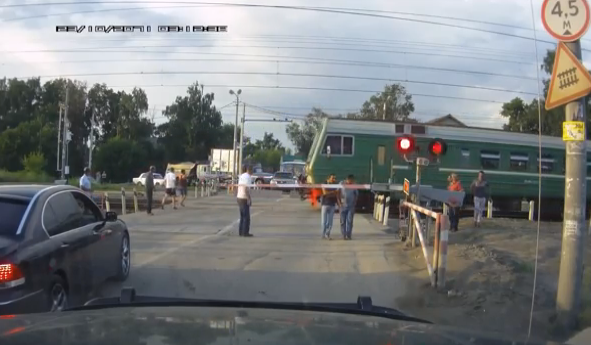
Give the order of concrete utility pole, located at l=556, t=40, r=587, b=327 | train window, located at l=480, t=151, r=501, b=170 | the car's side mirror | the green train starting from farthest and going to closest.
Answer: train window, located at l=480, t=151, r=501, b=170 → the green train → the car's side mirror → concrete utility pole, located at l=556, t=40, r=587, b=327

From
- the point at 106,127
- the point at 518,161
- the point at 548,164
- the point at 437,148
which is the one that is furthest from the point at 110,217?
the point at 106,127

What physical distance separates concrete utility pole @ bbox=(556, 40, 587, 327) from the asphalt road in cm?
234

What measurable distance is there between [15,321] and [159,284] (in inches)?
265

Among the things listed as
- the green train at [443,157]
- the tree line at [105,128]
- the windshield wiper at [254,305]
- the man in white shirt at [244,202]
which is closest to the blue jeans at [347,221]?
the man in white shirt at [244,202]

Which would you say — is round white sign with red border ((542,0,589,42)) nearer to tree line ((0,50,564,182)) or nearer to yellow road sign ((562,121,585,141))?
yellow road sign ((562,121,585,141))

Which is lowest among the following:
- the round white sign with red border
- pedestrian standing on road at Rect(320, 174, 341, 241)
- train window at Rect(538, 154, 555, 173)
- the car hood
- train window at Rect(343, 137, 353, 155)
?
pedestrian standing on road at Rect(320, 174, 341, 241)

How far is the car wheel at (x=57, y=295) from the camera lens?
22.0 feet

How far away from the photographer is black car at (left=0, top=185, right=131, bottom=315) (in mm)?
6191

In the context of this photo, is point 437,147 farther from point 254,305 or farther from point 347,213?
point 254,305

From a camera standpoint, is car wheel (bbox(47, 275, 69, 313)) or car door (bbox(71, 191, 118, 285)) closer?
car wheel (bbox(47, 275, 69, 313))

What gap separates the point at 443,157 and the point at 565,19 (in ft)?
61.6

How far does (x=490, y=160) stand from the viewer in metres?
26.5

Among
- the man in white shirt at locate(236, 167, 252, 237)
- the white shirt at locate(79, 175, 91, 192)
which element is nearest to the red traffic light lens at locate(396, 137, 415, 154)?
the man in white shirt at locate(236, 167, 252, 237)

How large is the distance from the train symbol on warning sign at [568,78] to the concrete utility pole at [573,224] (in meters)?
0.24
